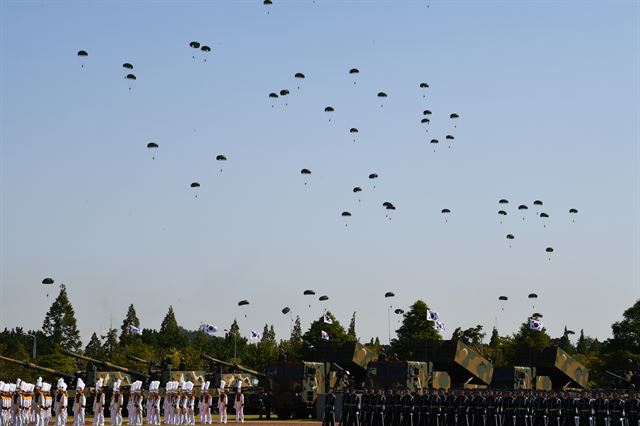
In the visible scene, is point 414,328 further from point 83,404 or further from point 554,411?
point 554,411

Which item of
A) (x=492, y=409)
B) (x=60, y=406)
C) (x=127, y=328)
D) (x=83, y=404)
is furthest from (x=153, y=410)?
(x=127, y=328)

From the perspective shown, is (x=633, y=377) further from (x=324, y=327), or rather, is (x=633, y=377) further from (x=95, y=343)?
(x=95, y=343)

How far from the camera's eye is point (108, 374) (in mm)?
61656

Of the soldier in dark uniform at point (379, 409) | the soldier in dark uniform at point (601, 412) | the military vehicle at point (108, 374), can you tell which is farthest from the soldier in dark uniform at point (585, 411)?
the military vehicle at point (108, 374)

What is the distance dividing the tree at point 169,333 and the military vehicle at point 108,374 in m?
87.4

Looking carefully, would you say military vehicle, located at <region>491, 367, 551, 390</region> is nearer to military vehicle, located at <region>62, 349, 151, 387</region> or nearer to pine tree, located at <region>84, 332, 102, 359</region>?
military vehicle, located at <region>62, 349, 151, 387</region>

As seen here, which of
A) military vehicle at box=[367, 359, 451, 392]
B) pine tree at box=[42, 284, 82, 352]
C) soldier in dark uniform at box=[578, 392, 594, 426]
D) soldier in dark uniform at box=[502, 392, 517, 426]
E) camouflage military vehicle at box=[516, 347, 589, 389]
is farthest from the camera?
pine tree at box=[42, 284, 82, 352]

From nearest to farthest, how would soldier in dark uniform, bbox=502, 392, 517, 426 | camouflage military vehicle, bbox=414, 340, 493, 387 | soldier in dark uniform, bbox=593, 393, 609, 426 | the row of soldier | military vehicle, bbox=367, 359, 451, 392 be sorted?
soldier in dark uniform, bbox=593, 393, 609, 426 < soldier in dark uniform, bbox=502, 392, 517, 426 < the row of soldier < military vehicle, bbox=367, 359, 451, 392 < camouflage military vehicle, bbox=414, 340, 493, 387

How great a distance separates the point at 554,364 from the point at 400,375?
31.3ft

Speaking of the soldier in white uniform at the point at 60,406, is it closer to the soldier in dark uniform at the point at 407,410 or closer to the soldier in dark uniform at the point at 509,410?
the soldier in dark uniform at the point at 407,410

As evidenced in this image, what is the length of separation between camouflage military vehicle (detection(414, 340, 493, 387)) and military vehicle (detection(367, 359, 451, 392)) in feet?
3.89

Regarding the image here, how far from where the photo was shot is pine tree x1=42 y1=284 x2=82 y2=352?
13825cm

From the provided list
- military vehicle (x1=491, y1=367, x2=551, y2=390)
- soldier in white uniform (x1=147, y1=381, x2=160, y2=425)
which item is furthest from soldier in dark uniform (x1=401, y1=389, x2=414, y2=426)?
military vehicle (x1=491, y1=367, x2=551, y2=390)

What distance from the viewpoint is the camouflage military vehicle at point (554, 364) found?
57.5 m
